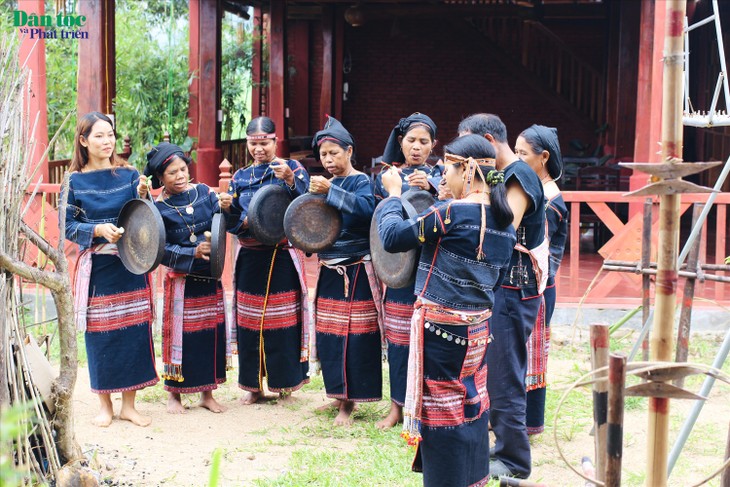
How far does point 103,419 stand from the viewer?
5.25 meters

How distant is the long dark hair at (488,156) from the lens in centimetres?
346

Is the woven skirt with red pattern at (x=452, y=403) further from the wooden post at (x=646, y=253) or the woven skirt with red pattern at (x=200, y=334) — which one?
the wooden post at (x=646, y=253)

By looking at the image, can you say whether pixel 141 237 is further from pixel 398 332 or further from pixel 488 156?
pixel 488 156

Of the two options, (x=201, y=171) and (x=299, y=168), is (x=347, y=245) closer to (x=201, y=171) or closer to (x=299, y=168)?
(x=299, y=168)

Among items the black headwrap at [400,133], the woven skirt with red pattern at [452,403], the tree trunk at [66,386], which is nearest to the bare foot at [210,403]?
the tree trunk at [66,386]

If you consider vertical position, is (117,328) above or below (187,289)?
below

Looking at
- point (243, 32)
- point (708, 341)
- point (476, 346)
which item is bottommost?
point (708, 341)

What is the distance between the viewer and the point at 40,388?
3.85 metres

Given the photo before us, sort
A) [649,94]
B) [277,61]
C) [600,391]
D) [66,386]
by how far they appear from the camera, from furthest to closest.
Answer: [277,61], [649,94], [66,386], [600,391]

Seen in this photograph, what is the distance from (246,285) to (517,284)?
1.94m

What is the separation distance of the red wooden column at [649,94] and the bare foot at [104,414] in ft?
14.9

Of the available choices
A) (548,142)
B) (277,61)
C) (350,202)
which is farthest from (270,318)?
(277,61)

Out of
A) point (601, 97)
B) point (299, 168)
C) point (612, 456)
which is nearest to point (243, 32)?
point (601, 97)

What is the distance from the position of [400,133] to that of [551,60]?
35.5 ft
